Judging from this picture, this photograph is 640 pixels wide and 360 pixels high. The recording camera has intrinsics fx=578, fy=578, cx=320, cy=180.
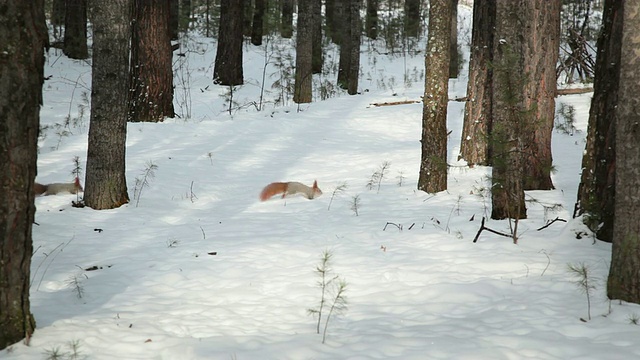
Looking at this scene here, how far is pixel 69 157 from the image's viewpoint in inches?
356

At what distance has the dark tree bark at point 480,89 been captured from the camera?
8.53 m

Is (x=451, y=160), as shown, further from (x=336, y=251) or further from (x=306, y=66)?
(x=306, y=66)

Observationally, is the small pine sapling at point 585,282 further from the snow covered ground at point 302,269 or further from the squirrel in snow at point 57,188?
the squirrel in snow at point 57,188

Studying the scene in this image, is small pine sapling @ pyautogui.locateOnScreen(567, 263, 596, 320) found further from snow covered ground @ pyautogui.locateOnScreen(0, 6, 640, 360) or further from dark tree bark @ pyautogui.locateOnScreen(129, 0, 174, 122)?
dark tree bark @ pyautogui.locateOnScreen(129, 0, 174, 122)

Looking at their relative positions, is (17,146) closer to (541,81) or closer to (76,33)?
(541,81)

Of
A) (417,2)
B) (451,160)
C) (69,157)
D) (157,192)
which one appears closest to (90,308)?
(157,192)

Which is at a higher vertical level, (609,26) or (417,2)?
(417,2)

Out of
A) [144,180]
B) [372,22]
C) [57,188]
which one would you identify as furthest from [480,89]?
[372,22]

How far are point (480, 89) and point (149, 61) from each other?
6.26 m

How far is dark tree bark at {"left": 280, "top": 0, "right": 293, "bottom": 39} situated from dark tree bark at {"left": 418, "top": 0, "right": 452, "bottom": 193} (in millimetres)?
16483

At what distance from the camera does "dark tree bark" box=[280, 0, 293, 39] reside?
2333 cm

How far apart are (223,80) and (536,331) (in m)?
14.1

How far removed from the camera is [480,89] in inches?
342

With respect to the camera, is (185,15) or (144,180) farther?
(185,15)
